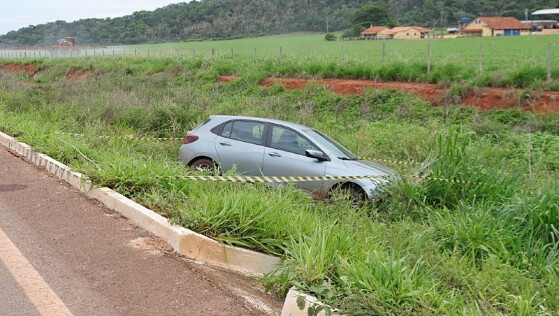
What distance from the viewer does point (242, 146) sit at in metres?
10.3

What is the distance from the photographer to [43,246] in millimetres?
5754

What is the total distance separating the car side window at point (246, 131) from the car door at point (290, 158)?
0.20 metres

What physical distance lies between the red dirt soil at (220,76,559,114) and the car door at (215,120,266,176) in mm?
12449

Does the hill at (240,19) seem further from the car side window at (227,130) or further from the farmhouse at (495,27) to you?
the car side window at (227,130)

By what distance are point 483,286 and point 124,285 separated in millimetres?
2929

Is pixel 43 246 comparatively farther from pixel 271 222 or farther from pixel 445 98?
pixel 445 98

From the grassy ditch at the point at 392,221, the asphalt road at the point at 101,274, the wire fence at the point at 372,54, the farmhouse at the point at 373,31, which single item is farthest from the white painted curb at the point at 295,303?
the farmhouse at the point at 373,31

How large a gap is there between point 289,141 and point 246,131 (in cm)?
88

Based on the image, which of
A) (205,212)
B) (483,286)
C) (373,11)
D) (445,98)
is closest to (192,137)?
(205,212)

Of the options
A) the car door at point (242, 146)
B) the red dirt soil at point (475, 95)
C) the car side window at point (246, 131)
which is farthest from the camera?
the red dirt soil at point (475, 95)

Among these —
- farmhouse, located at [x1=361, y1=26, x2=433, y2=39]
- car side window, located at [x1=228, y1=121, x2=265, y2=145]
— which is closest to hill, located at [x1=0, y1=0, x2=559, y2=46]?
farmhouse, located at [x1=361, y1=26, x2=433, y2=39]

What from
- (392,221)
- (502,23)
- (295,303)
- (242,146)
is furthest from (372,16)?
(295,303)

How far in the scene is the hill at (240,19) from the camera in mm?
80444

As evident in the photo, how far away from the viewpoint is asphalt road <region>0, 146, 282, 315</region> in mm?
4430
